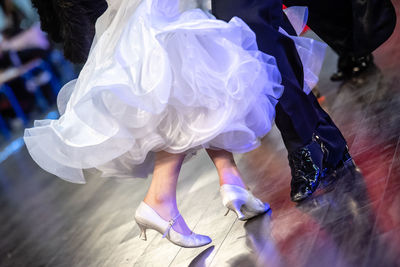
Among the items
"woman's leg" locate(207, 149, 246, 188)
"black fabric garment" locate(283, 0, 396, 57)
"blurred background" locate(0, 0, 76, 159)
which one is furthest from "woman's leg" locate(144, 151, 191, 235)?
"blurred background" locate(0, 0, 76, 159)

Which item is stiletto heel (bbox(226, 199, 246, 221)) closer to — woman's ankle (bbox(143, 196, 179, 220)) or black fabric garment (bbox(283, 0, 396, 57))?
woman's ankle (bbox(143, 196, 179, 220))

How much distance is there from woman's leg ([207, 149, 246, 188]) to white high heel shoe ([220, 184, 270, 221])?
3 centimetres

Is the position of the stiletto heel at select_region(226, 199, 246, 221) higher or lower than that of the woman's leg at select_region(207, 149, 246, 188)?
lower

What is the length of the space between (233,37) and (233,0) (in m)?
0.16

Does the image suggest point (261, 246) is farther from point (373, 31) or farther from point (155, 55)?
point (373, 31)

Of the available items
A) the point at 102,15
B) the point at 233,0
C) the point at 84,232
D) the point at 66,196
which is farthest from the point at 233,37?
the point at 66,196

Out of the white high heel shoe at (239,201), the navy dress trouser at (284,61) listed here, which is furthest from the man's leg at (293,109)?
the white high heel shoe at (239,201)

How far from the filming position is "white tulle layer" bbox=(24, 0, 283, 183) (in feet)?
4.71

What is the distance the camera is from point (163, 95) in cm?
141

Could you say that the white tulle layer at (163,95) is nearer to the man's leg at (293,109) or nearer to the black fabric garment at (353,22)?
the man's leg at (293,109)

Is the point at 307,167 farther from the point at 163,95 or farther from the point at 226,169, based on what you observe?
the point at 163,95

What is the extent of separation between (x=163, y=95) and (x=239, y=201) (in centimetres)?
41

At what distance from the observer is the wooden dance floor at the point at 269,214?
1.38 m

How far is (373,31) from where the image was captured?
2078 millimetres
